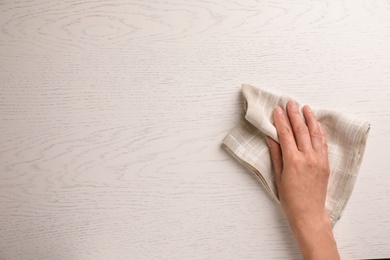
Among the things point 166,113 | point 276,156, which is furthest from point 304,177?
point 166,113

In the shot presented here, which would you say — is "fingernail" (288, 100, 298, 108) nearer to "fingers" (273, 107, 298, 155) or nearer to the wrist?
"fingers" (273, 107, 298, 155)

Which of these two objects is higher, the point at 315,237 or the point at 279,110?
the point at 279,110

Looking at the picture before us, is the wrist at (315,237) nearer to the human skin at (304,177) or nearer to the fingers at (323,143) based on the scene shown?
the human skin at (304,177)

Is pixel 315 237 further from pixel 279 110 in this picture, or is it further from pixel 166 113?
pixel 166 113

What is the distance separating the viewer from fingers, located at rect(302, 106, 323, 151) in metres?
0.67

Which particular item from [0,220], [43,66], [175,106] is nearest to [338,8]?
[175,106]

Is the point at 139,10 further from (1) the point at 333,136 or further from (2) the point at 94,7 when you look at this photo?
(1) the point at 333,136

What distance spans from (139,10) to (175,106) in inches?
7.7

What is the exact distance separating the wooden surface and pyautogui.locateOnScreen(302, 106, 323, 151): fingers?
0.03 meters

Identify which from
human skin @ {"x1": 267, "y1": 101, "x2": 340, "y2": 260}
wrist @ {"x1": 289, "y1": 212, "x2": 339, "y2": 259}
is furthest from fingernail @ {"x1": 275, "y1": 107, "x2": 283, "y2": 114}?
wrist @ {"x1": 289, "y1": 212, "x2": 339, "y2": 259}

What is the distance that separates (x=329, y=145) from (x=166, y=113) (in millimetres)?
326

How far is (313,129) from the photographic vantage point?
2.20 feet

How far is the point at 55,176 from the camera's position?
70 cm

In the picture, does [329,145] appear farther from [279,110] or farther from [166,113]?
[166,113]
